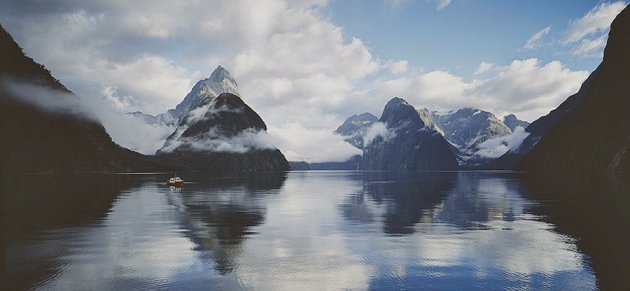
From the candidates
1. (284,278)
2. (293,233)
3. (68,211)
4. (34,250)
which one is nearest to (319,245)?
(293,233)

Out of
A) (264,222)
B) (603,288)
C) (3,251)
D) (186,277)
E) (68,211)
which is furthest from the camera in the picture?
(68,211)

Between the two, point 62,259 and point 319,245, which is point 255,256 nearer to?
point 319,245

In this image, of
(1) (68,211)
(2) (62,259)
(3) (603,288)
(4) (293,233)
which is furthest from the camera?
(1) (68,211)

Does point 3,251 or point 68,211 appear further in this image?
point 68,211

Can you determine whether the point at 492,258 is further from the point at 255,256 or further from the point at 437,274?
the point at 255,256

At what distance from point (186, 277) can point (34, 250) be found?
15042 millimetres

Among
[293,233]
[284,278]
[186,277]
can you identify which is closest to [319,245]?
[293,233]

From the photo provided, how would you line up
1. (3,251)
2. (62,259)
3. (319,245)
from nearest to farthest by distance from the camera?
(62,259), (3,251), (319,245)

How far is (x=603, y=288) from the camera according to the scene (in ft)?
71.9

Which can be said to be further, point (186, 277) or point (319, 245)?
point (319, 245)

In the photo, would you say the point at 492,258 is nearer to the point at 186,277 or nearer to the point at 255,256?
the point at 255,256

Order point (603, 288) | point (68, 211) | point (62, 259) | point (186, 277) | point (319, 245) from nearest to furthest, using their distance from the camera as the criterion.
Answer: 1. point (603, 288)
2. point (186, 277)
3. point (62, 259)
4. point (319, 245)
5. point (68, 211)

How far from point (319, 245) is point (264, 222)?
15.8 m

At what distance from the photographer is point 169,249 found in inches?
1286
